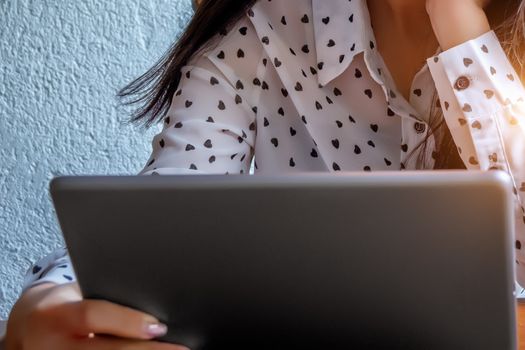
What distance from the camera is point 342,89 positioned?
3.65 ft

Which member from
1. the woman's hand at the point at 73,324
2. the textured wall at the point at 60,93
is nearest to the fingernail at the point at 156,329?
the woman's hand at the point at 73,324

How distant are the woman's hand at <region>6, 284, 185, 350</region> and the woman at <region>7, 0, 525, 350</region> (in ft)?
1.03

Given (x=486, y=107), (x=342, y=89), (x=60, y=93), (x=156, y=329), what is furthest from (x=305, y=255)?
(x=60, y=93)

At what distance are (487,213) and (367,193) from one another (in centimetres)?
7

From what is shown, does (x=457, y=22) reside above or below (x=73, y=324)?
above

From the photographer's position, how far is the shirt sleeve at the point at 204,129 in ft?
3.37

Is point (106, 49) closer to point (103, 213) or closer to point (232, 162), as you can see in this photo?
point (232, 162)

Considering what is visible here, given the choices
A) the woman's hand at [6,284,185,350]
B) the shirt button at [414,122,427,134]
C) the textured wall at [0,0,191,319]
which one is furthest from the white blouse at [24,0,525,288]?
the textured wall at [0,0,191,319]

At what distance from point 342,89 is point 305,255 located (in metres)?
0.61

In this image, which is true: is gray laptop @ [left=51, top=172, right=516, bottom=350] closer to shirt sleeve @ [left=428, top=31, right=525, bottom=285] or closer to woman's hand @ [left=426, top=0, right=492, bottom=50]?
shirt sleeve @ [left=428, top=31, right=525, bottom=285]

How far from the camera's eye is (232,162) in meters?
1.09

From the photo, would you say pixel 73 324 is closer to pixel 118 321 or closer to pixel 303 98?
pixel 118 321

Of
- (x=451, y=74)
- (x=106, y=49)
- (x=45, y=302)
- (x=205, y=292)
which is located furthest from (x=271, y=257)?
(x=106, y=49)

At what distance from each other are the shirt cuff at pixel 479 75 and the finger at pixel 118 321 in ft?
1.64
